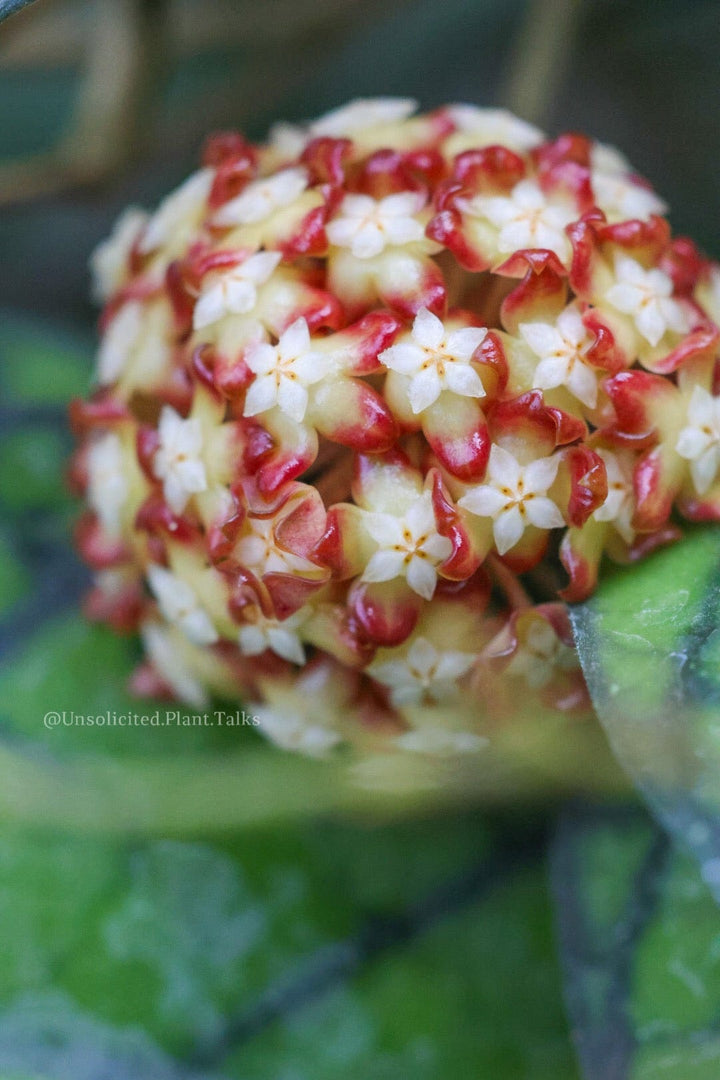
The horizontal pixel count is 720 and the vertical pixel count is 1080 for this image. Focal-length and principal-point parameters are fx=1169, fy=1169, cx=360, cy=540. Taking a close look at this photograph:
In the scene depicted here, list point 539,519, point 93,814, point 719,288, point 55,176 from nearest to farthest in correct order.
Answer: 1. point 539,519
2. point 719,288
3. point 93,814
4. point 55,176

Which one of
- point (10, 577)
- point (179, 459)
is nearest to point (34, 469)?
point (10, 577)

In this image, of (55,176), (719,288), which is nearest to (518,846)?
(719,288)

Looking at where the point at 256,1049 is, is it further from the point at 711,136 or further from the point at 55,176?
the point at 711,136

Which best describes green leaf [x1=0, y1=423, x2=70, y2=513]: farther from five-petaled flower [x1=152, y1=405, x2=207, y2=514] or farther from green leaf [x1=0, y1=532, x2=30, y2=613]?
five-petaled flower [x1=152, y1=405, x2=207, y2=514]

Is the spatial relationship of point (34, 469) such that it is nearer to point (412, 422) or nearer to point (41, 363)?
point (41, 363)

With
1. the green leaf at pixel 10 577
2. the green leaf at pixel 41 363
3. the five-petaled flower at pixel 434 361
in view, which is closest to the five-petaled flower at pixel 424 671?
the five-petaled flower at pixel 434 361

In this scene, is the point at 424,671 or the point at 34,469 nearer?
the point at 424,671

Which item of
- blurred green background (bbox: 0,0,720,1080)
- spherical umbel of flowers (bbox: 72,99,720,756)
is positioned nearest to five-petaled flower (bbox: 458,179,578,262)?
spherical umbel of flowers (bbox: 72,99,720,756)
